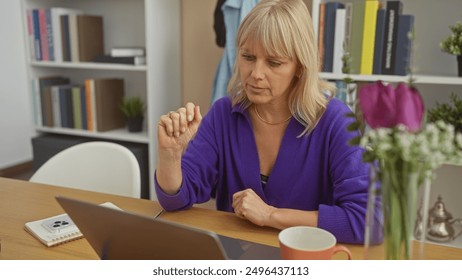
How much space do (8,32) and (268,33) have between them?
318 cm

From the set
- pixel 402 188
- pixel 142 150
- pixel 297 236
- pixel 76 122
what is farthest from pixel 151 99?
pixel 402 188

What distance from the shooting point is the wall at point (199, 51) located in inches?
111

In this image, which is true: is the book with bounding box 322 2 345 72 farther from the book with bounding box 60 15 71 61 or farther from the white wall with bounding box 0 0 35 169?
the white wall with bounding box 0 0 35 169

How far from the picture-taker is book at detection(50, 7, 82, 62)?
2938mm

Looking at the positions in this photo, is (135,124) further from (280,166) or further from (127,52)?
(280,166)

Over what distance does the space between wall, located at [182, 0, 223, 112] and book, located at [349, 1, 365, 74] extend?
0.91m

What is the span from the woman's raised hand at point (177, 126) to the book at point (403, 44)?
1272mm

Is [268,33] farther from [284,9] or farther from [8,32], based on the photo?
[8,32]

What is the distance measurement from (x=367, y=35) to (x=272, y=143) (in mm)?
1052

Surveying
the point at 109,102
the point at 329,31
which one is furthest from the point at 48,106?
the point at 329,31

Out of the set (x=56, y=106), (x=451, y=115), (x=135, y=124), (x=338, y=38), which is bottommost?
(x=135, y=124)

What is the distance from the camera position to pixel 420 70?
2314 mm

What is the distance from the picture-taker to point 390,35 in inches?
82.5

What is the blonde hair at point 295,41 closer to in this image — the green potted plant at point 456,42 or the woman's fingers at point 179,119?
the woman's fingers at point 179,119
